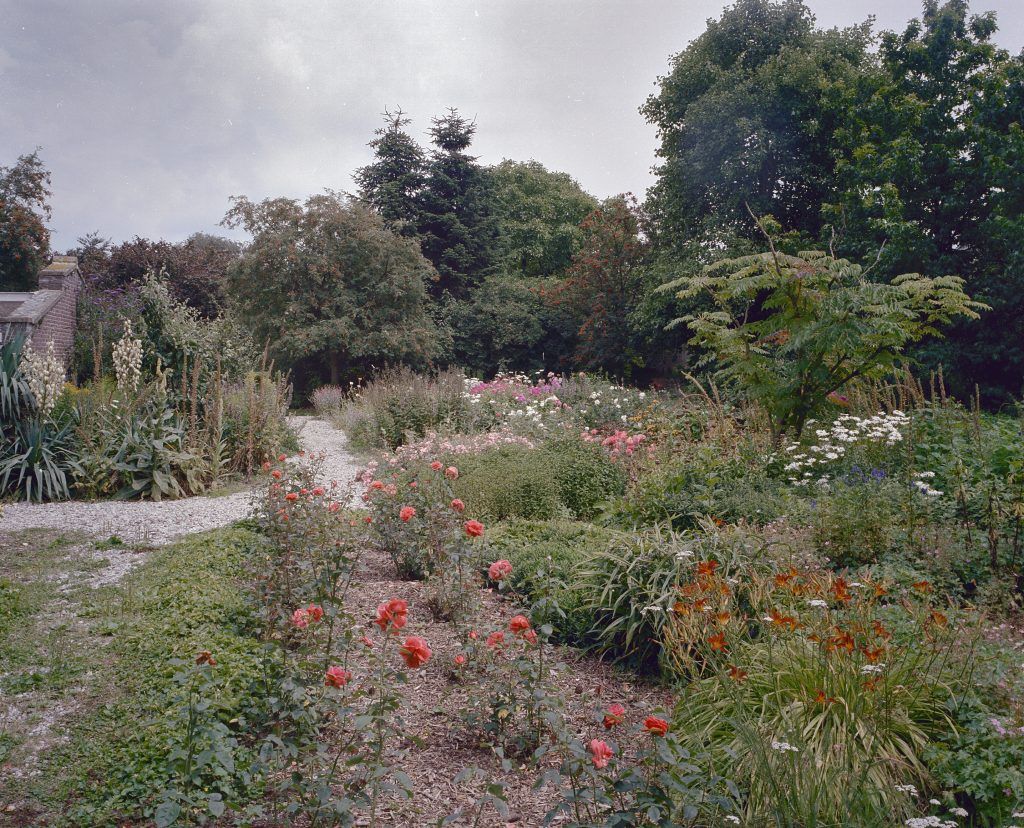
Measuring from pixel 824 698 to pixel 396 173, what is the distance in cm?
2514

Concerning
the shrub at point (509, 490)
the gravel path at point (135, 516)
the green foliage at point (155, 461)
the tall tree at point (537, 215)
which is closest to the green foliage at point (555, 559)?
the shrub at point (509, 490)

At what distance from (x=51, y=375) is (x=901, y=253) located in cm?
1426

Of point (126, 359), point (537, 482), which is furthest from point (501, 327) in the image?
point (537, 482)

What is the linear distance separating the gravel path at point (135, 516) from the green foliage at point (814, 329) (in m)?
5.19

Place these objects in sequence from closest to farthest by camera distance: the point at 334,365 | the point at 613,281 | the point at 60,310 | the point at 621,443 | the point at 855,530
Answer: the point at 855,530, the point at 621,443, the point at 60,310, the point at 613,281, the point at 334,365

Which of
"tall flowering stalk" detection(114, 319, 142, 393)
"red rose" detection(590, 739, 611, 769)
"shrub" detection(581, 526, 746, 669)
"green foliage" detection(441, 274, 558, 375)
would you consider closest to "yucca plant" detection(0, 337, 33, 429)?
"tall flowering stalk" detection(114, 319, 142, 393)

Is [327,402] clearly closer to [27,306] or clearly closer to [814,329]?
[27,306]

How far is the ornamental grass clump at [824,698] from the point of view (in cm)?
203

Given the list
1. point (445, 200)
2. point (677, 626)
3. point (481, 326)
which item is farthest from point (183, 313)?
point (445, 200)

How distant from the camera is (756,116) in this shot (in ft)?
51.0

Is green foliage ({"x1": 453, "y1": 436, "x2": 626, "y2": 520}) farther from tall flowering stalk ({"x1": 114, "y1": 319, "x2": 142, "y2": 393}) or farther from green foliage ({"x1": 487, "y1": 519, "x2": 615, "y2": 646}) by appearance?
tall flowering stalk ({"x1": 114, "y1": 319, "x2": 142, "y2": 393})

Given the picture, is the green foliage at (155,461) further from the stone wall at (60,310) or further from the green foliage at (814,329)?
the stone wall at (60,310)

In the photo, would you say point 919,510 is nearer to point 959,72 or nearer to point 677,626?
point 677,626

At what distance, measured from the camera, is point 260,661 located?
2.97 meters
